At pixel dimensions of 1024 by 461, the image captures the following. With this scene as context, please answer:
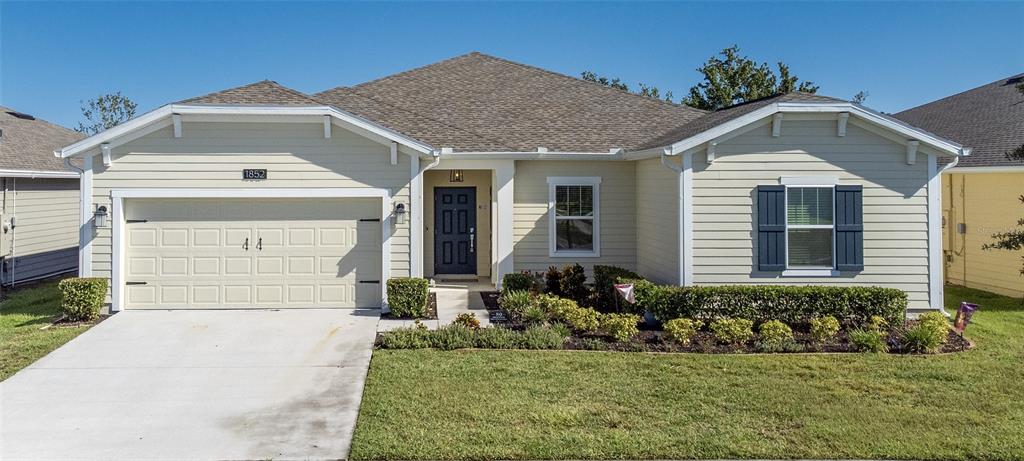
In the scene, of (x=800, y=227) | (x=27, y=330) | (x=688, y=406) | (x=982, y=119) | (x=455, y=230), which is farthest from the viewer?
(x=982, y=119)

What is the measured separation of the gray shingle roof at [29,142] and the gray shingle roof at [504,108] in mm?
6399

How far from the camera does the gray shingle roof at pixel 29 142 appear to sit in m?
16.1

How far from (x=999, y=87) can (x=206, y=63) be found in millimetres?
31422

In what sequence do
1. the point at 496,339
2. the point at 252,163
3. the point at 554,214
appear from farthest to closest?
the point at 554,214 → the point at 252,163 → the point at 496,339

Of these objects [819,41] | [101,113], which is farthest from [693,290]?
[101,113]

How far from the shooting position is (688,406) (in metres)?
7.14

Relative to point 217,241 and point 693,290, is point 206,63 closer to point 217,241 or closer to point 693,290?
point 217,241

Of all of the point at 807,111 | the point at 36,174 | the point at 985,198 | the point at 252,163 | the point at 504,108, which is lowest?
the point at 985,198

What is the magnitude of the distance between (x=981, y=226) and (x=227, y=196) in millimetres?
14679

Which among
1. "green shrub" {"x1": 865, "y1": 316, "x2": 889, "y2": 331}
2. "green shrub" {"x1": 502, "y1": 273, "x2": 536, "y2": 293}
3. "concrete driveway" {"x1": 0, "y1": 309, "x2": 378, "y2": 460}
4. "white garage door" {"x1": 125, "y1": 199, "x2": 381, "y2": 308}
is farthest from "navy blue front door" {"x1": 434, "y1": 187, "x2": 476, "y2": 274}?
"green shrub" {"x1": 865, "y1": 316, "x2": 889, "y2": 331}

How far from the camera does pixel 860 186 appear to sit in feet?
38.3

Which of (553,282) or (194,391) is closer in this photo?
(194,391)

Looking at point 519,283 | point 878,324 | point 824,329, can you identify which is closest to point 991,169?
point 878,324

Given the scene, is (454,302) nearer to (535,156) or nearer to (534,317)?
(534,317)
